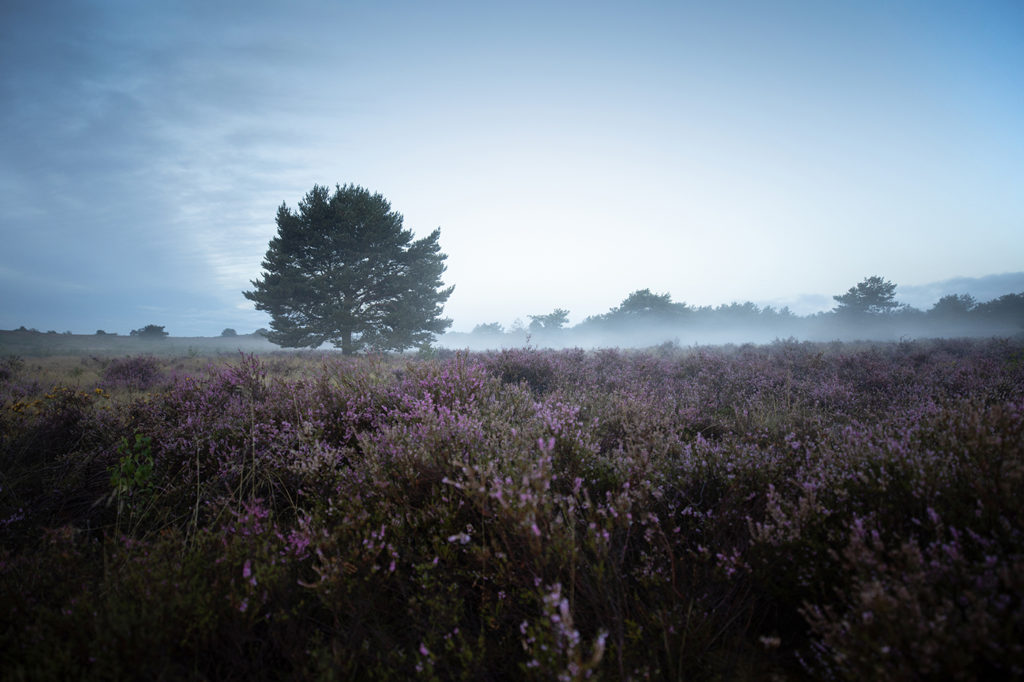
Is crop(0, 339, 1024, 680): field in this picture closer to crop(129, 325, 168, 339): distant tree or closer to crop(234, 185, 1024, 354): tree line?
crop(234, 185, 1024, 354): tree line

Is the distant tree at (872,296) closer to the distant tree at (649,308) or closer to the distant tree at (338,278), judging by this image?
the distant tree at (649,308)

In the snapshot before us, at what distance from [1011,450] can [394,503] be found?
3212mm

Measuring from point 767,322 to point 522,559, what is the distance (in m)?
84.5

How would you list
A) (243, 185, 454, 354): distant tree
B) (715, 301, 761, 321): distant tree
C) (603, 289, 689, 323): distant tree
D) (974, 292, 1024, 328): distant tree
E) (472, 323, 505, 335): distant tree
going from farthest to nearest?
(472, 323, 505, 335): distant tree, (715, 301, 761, 321): distant tree, (603, 289, 689, 323): distant tree, (974, 292, 1024, 328): distant tree, (243, 185, 454, 354): distant tree

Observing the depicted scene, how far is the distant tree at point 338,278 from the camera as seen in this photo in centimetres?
2159

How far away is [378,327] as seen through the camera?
76.2ft

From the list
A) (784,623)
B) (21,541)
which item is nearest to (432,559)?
(784,623)

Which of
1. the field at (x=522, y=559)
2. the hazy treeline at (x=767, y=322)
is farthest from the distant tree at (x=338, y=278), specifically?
the field at (x=522, y=559)

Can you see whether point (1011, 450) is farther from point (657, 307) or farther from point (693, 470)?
point (657, 307)

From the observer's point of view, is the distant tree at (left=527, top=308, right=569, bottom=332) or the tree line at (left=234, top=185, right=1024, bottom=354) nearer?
the tree line at (left=234, top=185, right=1024, bottom=354)

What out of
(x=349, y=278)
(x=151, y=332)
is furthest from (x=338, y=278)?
(x=151, y=332)

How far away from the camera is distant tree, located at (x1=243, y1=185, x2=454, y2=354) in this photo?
21594 mm

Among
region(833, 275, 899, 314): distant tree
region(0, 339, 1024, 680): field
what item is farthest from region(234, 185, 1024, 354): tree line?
region(833, 275, 899, 314): distant tree

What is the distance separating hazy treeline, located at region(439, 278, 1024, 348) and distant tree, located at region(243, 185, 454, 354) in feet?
43.2
